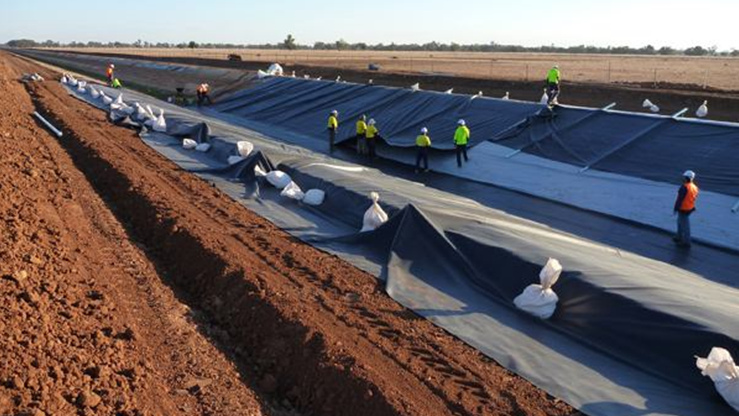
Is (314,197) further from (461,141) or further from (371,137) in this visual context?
(371,137)

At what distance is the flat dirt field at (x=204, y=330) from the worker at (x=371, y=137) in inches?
299

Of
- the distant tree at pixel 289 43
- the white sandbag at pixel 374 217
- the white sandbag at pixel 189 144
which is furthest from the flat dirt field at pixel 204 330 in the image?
the distant tree at pixel 289 43

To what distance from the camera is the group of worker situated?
1605 centimetres

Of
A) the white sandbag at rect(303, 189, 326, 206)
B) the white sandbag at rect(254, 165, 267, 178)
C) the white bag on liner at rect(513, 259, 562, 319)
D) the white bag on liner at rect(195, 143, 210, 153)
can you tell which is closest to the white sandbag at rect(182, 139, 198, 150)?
the white bag on liner at rect(195, 143, 210, 153)

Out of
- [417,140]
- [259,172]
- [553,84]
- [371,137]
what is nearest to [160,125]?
[371,137]

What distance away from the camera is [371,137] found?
18.4 m

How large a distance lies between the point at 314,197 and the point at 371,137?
697cm

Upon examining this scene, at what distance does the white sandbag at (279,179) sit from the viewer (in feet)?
42.4

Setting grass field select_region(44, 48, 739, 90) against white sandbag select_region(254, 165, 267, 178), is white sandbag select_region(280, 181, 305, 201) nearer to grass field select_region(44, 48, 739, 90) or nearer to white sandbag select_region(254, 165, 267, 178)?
white sandbag select_region(254, 165, 267, 178)

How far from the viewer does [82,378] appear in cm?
516

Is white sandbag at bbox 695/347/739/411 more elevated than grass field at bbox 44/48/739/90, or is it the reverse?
grass field at bbox 44/48/739/90

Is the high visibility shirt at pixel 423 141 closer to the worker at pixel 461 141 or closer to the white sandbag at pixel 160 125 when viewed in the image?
the worker at pixel 461 141

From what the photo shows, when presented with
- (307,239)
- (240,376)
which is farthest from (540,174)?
(240,376)

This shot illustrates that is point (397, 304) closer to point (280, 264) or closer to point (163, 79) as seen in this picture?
point (280, 264)
